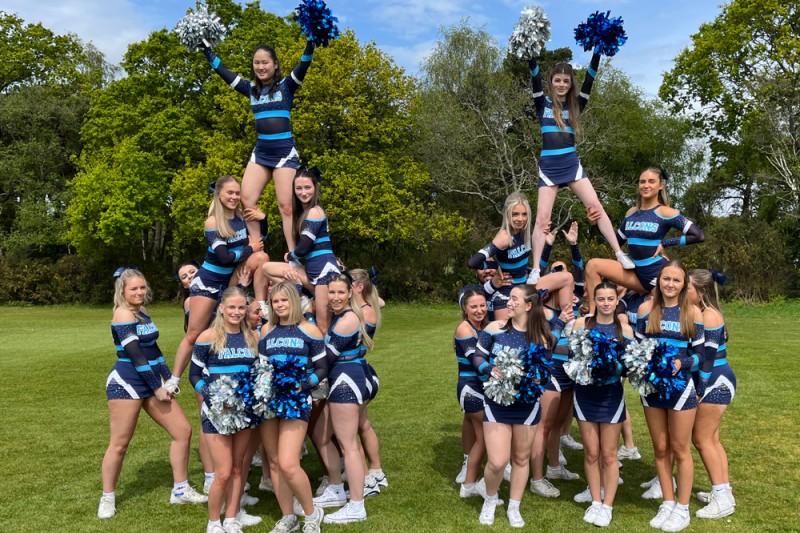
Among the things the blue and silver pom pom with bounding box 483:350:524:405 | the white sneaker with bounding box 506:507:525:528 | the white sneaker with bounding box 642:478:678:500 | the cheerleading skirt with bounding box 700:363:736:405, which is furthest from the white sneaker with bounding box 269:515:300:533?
the cheerleading skirt with bounding box 700:363:736:405

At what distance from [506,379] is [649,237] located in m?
2.04

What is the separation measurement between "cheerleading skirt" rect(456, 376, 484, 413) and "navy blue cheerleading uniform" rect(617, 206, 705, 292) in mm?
1842

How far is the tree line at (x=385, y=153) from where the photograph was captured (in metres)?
27.3

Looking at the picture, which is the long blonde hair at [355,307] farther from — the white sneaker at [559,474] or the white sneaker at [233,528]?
the white sneaker at [559,474]

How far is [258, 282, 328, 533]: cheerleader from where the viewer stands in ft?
16.0

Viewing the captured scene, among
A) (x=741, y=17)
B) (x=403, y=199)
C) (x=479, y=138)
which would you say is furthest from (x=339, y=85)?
(x=741, y=17)

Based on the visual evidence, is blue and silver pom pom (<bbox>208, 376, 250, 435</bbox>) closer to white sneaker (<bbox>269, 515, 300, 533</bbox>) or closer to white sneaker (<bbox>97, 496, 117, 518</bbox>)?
white sneaker (<bbox>269, 515, 300, 533</bbox>)

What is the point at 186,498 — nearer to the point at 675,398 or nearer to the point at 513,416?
the point at 513,416

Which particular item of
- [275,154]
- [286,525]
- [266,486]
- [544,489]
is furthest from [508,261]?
[266,486]

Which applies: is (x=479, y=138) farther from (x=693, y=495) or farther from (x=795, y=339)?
(x=693, y=495)

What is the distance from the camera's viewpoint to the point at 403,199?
29.2 m

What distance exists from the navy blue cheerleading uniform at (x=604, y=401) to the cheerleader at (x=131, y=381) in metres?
3.68

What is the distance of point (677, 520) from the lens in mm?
5211

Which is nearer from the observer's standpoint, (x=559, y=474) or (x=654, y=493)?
(x=654, y=493)
